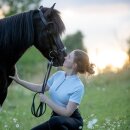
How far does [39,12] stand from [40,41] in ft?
1.35

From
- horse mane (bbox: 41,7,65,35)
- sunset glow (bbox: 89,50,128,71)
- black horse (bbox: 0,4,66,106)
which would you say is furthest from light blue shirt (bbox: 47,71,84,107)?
sunset glow (bbox: 89,50,128,71)

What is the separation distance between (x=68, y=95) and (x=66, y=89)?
84 mm

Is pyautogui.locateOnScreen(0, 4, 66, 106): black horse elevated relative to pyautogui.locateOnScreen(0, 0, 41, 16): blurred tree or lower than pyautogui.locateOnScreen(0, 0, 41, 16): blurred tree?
elevated

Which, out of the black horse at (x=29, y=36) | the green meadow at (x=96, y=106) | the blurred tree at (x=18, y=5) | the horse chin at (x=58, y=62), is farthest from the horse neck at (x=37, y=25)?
the blurred tree at (x=18, y=5)

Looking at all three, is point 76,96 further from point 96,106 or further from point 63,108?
point 96,106

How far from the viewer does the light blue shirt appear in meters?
6.84

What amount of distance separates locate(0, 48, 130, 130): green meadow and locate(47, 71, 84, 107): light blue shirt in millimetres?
564

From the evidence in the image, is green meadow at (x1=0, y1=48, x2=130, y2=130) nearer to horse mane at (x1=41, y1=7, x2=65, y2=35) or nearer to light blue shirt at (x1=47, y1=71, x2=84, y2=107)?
light blue shirt at (x1=47, y1=71, x2=84, y2=107)

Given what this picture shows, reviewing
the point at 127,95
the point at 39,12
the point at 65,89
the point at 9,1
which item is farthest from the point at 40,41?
the point at 9,1

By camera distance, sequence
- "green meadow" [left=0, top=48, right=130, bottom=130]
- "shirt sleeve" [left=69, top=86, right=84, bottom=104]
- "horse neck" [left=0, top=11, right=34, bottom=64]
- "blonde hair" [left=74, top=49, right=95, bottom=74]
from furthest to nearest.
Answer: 1. "green meadow" [left=0, top=48, right=130, bottom=130]
2. "horse neck" [left=0, top=11, right=34, bottom=64]
3. "blonde hair" [left=74, top=49, right=95, bottom=74]
4. "shirt sleeve" [left=69, top=86, right=84, bottom=104]

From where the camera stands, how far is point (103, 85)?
18.0 metres

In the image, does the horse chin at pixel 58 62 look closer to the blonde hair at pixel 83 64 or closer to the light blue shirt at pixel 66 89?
the light blue shirt at pixel 66 89

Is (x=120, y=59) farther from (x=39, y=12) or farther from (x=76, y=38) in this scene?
(x=76, y=38)

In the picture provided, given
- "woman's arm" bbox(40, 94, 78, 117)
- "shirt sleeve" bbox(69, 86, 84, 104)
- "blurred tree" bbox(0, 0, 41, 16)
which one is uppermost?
"shirt sleeve" bbox(69, 86, 84, 104)
